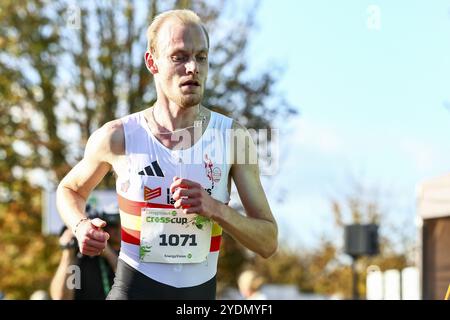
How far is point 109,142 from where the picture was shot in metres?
4.66

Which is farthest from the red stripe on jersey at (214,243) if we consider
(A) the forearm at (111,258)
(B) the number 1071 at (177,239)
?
(A) the forearm at (111,258)

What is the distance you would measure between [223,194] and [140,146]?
15.3 inches

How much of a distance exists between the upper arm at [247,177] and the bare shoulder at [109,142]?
1.53ft

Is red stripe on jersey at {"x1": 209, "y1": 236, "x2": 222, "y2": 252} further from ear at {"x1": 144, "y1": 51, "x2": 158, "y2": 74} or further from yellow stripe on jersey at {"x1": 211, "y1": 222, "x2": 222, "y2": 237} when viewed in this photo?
ear at {"x1": 144, "y1": 51, "x2": 158, "y2": 74}

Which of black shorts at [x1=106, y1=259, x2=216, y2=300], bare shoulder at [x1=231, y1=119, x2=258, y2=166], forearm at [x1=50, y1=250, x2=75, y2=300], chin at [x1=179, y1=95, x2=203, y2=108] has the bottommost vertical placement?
forearm at [x1=50, y1=250, x2=75, y2=300]

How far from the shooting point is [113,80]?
24.0m

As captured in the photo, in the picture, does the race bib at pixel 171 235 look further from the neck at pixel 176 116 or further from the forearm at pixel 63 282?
the forearm at pixel 63 282

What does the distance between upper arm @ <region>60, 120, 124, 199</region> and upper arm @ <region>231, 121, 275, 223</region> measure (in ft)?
1.56

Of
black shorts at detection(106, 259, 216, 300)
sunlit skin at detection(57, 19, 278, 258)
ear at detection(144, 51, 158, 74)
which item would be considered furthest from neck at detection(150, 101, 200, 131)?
black shorts at detection(106, 259, 216, 300)

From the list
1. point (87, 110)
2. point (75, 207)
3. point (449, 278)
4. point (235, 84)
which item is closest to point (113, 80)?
point (87, 110)

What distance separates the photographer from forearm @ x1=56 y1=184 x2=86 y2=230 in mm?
4660

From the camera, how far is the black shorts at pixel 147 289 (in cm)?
452

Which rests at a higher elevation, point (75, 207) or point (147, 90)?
point (147, 90)
